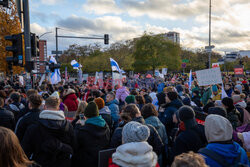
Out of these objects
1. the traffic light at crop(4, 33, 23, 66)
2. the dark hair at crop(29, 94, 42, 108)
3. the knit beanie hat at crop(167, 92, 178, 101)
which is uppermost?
the traffic light at crop(4, 33, 23, 66)

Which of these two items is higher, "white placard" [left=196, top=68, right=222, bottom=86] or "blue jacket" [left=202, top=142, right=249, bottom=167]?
"white placard" [left=196, top=68, right=222, bottom=86]

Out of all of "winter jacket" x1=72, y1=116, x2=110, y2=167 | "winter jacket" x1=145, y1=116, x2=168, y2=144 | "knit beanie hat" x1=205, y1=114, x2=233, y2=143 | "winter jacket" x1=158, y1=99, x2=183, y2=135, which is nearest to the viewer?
"knit beanie hat" x1=205, y1=114, x2=233, y2=143

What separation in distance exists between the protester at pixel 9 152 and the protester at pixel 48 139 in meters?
1.64

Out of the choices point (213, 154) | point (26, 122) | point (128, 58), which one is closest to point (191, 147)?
point (213, 154)

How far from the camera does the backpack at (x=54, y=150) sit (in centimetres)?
365

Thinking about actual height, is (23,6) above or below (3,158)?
above

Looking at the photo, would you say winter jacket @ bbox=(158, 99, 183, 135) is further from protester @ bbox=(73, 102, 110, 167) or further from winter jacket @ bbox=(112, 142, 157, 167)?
winter jacket @ bbox=(112, 142, 157, 167)

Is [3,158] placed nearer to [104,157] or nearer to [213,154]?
[104,157]

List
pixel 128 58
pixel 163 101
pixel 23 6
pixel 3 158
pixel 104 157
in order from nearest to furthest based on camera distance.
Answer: pixel 3 158 → pixel 104 157 → pixel 163 101 → pixel 23 6 → pixel 128 58

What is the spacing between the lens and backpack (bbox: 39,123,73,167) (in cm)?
365

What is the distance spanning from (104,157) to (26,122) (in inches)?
61.3

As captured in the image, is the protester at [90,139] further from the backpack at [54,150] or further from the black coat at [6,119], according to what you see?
the black coat at [6,119]

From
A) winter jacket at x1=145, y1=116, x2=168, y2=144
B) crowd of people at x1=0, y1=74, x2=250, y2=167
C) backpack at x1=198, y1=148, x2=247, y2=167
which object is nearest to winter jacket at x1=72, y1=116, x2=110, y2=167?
crowd of people at x1=0, y1=74, x2=250, y2=167

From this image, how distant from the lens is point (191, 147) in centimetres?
386
